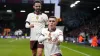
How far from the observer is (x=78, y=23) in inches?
2805

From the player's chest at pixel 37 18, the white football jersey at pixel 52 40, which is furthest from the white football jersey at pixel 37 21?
the white football jersey at pixel 52 40

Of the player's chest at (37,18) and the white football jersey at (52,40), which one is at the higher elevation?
the player's chest at (37,18)

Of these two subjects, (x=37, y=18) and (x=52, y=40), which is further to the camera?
(x=37, y=18)

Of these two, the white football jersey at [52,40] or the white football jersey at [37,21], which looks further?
the white football jersey at [37,21]

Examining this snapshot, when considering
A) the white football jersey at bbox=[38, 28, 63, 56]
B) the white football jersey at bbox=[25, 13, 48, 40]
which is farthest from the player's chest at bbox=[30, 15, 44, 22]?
the white football jersey at bbox=[38, 28, 63, 56]

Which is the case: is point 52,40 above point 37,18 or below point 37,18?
below

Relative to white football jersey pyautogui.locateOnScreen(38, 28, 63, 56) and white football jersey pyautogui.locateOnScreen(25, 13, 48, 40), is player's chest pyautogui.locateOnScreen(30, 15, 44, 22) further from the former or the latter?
white football jersey pyautogui.locateOnScreen(38, 28, 63, 56)

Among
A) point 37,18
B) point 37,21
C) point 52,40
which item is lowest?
point 52,40

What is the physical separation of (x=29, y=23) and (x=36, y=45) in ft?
2.84

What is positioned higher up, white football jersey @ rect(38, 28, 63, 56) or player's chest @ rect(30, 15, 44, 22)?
player's chest @ rect(30, 15, 44, 22)

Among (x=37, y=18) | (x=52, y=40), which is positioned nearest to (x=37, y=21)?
(x=37, y=18)

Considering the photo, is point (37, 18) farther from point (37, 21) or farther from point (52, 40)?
point (52, 40)

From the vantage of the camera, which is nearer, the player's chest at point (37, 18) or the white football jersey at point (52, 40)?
the white football jersey at point (52, 40)

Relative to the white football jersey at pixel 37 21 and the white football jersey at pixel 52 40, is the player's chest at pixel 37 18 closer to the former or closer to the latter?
the white football jersey at pixel 37 21
